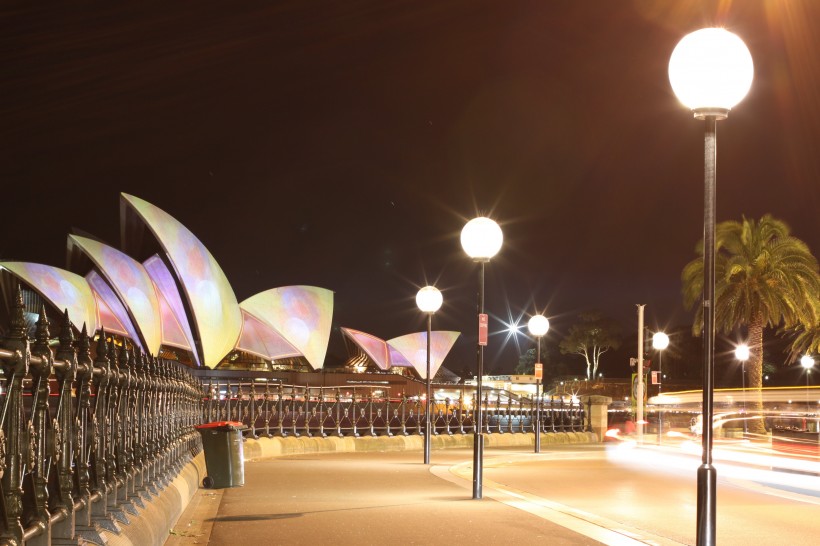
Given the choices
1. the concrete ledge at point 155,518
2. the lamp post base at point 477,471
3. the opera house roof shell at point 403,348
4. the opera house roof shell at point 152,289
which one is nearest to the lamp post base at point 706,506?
the concrete ledge at point 155,518

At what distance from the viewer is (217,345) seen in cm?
7500

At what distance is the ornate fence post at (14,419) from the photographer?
4219 millimetres

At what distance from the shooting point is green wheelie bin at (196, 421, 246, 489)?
14.8 metres

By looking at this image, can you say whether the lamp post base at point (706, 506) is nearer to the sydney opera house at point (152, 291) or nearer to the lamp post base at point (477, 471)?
the lamp post base at point (477, 471)

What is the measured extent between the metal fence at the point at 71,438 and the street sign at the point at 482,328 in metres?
6.45

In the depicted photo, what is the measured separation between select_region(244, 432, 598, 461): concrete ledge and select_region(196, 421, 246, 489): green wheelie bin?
8385mm

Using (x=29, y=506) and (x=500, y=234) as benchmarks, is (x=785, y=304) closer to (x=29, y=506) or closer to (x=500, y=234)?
(x=500, y=234)

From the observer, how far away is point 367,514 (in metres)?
12.0

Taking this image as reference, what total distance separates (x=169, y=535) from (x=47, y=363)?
5669 millimetres

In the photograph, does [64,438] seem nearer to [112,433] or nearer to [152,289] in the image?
[112,433]

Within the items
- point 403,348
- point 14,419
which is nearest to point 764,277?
point 14,419

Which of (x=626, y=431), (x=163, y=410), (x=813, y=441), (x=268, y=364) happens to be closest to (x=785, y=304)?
(x=626, y=431)

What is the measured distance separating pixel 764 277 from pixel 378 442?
1973 cm

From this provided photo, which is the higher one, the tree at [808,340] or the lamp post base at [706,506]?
the tree at [808,340]
